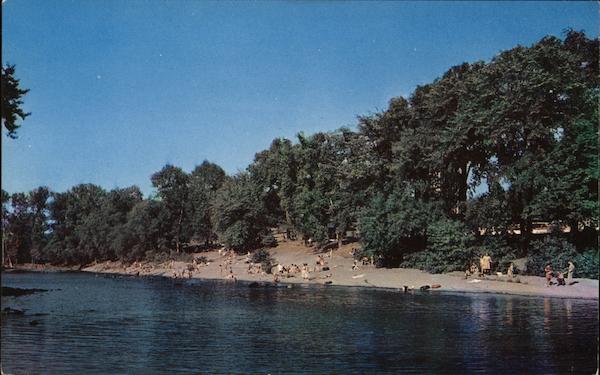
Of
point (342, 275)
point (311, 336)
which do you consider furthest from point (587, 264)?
point (311, 336)

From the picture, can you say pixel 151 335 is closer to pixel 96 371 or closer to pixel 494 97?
pixel 96 371

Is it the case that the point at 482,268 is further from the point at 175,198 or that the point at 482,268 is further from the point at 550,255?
the point at 175,198

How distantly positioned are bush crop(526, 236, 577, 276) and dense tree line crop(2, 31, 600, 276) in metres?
0.18

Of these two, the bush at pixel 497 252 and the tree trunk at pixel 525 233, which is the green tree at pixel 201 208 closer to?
the bush at pixel 497 252

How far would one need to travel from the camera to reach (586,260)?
43.7m

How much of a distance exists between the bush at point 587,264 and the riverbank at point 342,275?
1.04m

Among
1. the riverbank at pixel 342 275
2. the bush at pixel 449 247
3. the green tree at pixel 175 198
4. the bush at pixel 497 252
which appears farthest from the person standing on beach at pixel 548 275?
the green tree at pixel 175 198

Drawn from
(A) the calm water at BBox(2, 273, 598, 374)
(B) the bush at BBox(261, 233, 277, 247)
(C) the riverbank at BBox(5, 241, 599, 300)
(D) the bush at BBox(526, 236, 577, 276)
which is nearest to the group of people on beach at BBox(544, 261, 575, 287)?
(C) the riverbank at BBox(5, 241, 599, 300)

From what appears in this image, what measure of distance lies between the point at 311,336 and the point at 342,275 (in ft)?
123

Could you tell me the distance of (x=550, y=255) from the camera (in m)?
46.3

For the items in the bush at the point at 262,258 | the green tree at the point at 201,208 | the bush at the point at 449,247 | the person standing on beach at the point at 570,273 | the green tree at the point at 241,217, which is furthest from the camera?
the green tree at the point at 201,208

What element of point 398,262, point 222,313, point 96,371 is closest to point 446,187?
point 398,262

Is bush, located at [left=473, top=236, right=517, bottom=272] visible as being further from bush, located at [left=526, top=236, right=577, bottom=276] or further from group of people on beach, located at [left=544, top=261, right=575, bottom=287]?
group of people on beach, located at [left=544, top=261, right=575, bottom=287]

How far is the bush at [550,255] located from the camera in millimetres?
45188
